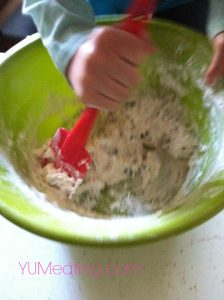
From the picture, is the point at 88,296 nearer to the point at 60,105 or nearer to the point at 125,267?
the point at 125,267

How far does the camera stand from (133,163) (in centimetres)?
72

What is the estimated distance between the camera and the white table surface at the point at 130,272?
0.57 m

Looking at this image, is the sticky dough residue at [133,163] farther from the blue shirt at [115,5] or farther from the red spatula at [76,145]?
the blue shirt at [115,5]

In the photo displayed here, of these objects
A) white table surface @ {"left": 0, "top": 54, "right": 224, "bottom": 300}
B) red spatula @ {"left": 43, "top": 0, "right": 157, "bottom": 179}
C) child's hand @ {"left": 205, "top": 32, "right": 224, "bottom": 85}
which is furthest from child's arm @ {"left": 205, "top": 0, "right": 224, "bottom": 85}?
white table surface @ {"left": 0, "top": 54, "right": 224, "bottom": 300}

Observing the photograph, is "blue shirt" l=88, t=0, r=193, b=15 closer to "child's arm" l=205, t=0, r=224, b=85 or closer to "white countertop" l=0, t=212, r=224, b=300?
"child's arm" l=205, t=0, r=224, b=85

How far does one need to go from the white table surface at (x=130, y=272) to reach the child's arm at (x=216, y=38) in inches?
8.2

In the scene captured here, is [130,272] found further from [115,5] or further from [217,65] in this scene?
[115,5]

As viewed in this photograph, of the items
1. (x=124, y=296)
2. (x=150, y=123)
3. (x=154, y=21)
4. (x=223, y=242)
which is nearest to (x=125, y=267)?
(x=124, y=296)

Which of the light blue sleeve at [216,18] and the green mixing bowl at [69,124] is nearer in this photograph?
the green mixing bowl at [69,124]

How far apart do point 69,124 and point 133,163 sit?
A: 5.8 inches

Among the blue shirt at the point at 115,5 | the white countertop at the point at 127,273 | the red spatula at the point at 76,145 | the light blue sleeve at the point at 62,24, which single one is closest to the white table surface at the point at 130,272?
the white countertop at the point at 127,273

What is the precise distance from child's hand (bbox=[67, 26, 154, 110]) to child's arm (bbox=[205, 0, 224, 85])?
0.14 metres

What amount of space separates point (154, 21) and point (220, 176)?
322mm

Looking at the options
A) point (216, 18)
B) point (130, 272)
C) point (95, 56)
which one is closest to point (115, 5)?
point (216, 18)
